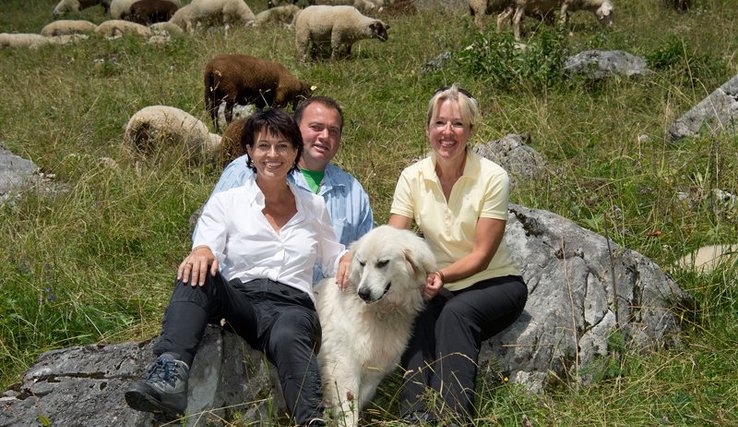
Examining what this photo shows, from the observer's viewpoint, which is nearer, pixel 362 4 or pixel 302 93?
pixel 302 93

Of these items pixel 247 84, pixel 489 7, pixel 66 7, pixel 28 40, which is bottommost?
pixel 66 7

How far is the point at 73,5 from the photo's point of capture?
24906 mm

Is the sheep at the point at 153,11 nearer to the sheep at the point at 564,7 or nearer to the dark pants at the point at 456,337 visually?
the sheep at the point at 564,7

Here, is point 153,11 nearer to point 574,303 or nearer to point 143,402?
point 574,303

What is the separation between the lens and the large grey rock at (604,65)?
29.3 ft

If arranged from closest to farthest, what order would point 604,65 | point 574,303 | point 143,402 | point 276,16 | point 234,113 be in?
point 143,402 < point 574,303 < point 604,65 < point 234,113 < point 276,16

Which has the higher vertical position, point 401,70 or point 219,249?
point 219,249

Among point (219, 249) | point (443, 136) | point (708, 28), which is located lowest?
point (708, 28)

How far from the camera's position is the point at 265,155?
389cm

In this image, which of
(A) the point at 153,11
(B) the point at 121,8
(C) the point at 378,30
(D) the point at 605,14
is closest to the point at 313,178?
(C) the point at 378,30

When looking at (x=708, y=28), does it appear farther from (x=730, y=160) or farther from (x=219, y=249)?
(x=219, y=249)

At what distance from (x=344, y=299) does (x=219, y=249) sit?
2.17 ft

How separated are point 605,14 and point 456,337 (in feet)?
38.1

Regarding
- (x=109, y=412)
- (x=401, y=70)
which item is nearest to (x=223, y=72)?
(x=401, y=70)
